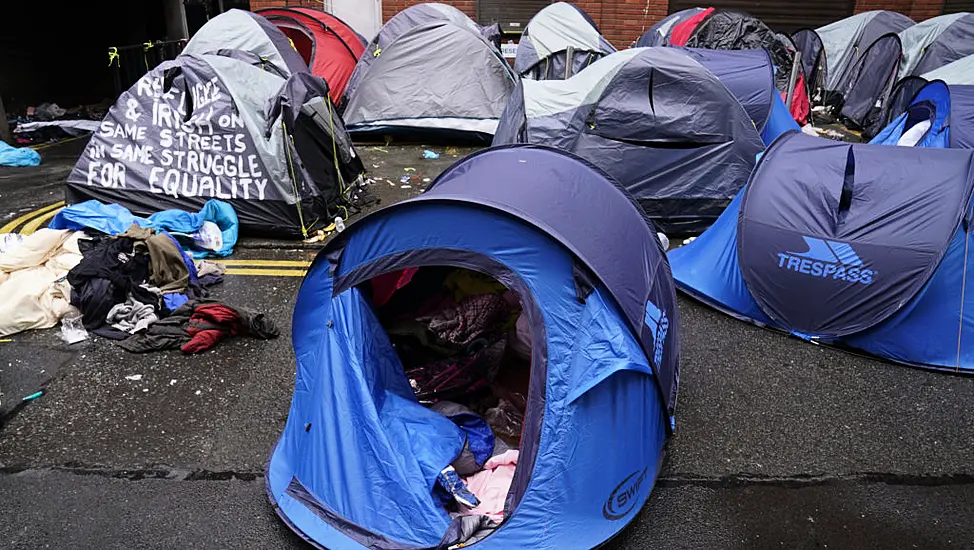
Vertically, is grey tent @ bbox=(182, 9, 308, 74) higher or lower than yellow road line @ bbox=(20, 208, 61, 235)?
higher

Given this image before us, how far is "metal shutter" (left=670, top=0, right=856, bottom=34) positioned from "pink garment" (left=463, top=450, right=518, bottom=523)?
14.6 meters

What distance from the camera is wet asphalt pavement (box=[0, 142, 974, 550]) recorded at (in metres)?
3.27

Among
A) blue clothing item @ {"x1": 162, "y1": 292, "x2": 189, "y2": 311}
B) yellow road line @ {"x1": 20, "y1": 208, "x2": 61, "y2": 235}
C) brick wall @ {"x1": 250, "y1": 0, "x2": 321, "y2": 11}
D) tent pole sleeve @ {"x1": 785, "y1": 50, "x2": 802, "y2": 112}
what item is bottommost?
blue clothing item @ {"x1": 162, "y1": 292, "x2": 189, "y2": 311}

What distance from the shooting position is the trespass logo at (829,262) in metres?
4.64

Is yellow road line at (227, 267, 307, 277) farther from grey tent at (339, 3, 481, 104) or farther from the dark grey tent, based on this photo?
the dark grey tent

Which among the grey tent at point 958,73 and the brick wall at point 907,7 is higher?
the brick wall at point 907,7

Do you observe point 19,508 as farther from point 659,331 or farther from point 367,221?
point 659,331

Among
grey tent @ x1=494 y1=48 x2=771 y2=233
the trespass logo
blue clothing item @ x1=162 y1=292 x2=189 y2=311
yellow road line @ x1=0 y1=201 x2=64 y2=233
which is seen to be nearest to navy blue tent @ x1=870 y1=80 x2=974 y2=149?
grey tent @ x1=494 y1=48 x2=771 y2=233

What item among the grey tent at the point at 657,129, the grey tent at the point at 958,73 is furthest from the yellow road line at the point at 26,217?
the grey tent at the point at 958,73

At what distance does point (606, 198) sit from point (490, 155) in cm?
77

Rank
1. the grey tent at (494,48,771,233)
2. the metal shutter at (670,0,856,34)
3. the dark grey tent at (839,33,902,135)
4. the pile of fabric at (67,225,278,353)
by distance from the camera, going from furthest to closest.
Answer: the metal shutter at (670,0,856,34), the dark grey tent at (839,33,902,135), the grey tent at (494,48,771,233), the pile of fabric at (67,225,278,353)

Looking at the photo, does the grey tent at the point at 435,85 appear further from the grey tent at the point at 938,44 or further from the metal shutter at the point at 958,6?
the metal shutter at the point at 958,6

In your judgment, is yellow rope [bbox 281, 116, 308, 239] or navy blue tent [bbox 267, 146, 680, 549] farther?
yellow rope [bbox 281, 116, 308, 239]

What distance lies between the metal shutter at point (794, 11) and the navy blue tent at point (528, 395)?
46.4ft
